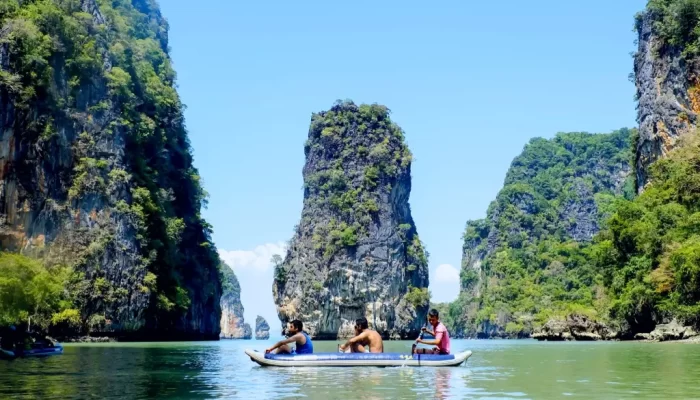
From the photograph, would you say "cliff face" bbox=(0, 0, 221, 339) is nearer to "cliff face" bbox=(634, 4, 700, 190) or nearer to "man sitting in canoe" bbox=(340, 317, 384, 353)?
"man sitting in canoe" bbox=(340, 317, 384, 353)

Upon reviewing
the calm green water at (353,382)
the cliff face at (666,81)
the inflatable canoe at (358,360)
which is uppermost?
the cliff face at (666,81)

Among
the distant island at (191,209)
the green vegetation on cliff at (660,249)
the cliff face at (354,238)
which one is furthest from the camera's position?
the cliff face at (354,238)

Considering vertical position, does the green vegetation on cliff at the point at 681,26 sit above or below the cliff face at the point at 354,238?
above

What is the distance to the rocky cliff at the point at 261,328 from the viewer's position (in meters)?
195

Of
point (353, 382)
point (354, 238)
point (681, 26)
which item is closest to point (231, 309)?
point (354, 238)

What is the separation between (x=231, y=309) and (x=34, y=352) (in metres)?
148

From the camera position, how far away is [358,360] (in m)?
18.5

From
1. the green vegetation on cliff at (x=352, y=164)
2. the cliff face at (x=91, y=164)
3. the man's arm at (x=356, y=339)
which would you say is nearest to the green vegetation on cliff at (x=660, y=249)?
the man's arm at (x=356, y=339)

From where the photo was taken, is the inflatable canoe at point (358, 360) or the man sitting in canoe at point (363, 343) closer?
the inflatable canoe at point (358, 360)

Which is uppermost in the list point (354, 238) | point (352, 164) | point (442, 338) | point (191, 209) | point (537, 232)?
point (352, 164)

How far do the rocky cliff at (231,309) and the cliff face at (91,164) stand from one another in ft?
344

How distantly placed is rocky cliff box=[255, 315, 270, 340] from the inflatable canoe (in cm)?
17841

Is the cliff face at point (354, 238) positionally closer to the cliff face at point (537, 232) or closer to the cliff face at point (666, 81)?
the cliff face at point (537, 232)

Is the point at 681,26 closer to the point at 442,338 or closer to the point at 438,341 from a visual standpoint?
the point at 442,338
